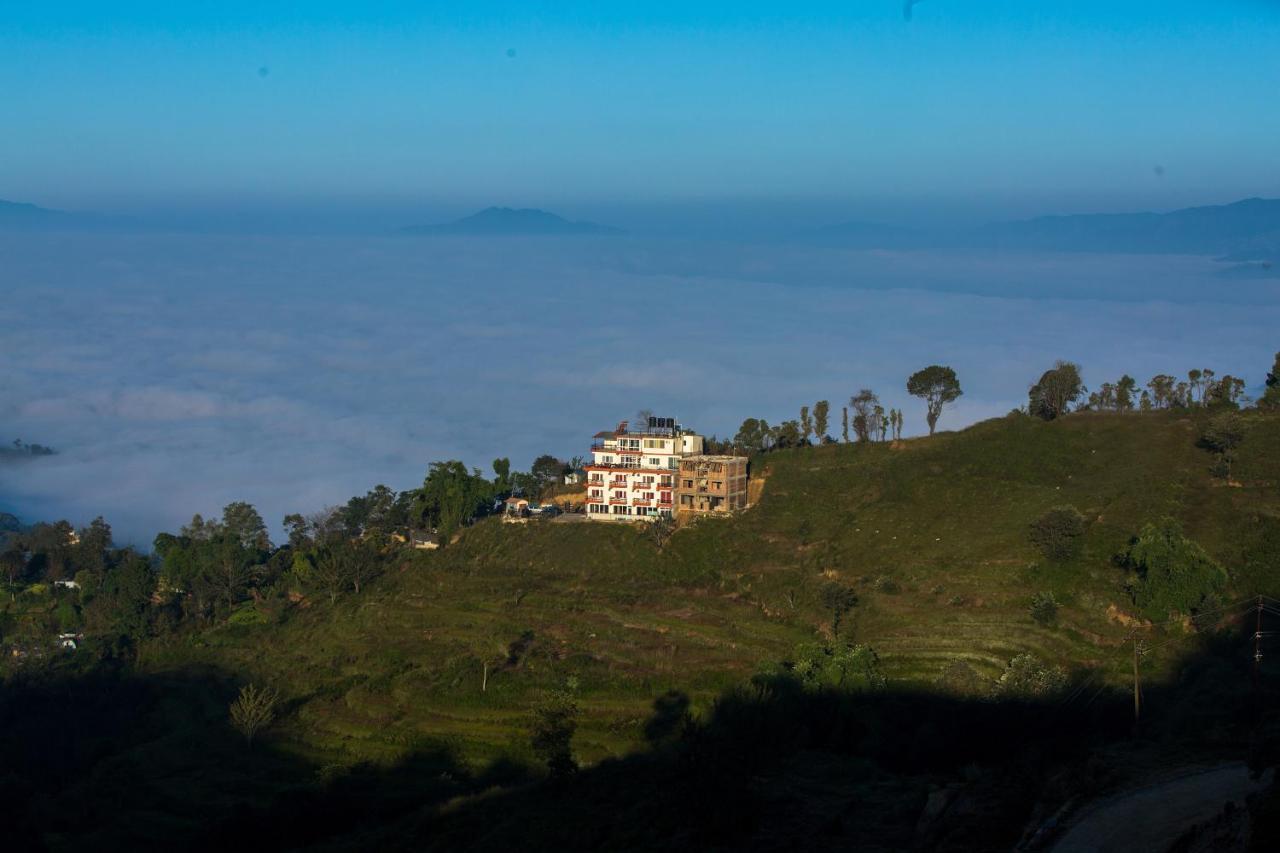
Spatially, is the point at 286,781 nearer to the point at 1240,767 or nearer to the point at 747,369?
the point at 1240,767

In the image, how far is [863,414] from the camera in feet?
165

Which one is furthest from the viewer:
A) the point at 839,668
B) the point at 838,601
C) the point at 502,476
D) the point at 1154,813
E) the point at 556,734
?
the point at 502,476

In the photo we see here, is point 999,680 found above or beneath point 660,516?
beneath

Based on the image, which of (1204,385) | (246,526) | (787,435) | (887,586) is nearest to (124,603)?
(246,526)

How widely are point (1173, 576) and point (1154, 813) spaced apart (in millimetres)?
14786

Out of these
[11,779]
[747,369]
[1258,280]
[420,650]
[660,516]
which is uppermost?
[1258,280]

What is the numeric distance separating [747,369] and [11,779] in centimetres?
9964

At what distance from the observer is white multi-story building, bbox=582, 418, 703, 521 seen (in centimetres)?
4581

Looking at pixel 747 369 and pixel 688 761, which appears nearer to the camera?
pixel 688 761

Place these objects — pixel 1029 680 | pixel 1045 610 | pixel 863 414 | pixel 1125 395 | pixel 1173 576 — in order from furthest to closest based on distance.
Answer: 1. pixel 863 414
2. pixel 1125 395
3. pixel 1045 610
4. pixel 1173 576
5. pixel 1029 680

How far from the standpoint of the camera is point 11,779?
33688 millimetres

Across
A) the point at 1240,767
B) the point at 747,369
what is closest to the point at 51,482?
the point at 747,369

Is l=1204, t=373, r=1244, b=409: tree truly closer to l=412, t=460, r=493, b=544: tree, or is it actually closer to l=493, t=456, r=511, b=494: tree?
l=493, t=456, r=511, b=494: tree

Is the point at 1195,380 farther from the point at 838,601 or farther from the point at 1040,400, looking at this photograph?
the point at 838,601
